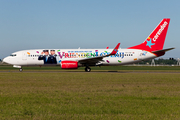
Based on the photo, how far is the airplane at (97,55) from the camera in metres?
35.6

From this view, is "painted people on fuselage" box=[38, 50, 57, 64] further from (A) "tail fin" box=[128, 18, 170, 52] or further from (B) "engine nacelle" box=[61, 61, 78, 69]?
(A) "tail fin" box=[128, 18, 170, 52]

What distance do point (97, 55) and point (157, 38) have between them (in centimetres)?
1006

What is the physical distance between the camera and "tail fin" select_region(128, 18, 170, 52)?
119 ft

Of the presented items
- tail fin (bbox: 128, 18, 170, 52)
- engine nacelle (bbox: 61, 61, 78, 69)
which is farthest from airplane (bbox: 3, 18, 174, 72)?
engine nacelle (bbox: 61, 61, 78, 69)

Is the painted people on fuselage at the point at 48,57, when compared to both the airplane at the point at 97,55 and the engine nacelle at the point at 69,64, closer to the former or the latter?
the airplane at the point at 97,55

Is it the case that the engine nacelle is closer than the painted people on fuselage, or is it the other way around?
the engine nacelle

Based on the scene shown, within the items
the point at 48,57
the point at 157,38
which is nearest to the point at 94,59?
the point at 48,57

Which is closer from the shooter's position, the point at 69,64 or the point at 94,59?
the point at 69,64

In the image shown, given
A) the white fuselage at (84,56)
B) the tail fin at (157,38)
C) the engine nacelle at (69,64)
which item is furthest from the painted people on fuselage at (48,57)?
the tail fin at (157,38)

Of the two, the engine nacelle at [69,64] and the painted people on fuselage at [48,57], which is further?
the painted people on fuselage at [48,57]

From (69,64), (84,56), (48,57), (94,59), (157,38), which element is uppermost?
(157,38)

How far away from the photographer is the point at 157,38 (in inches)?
1435

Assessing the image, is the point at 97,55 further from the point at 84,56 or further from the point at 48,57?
the point at 48,57

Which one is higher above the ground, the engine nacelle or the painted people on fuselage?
the painted people on fuselage
